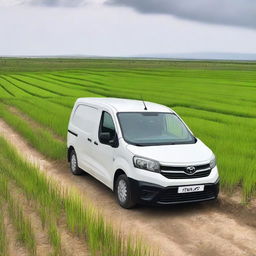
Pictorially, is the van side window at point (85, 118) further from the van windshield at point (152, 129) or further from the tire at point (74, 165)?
the van windshield at point (152, 129)

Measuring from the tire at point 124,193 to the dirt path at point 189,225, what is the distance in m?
0.12

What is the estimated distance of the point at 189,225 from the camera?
6.81 m

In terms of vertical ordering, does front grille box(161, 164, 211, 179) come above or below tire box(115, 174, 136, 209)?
above

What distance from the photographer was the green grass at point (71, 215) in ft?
17.3

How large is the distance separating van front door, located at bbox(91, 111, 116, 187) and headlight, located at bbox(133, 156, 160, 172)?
2.45ft

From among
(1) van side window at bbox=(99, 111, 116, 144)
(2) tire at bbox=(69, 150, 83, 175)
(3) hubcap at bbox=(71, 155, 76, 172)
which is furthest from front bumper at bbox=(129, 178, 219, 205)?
(3) hubcap at bbox=(71, 155, 76, 172)

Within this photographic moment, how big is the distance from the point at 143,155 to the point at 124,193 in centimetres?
78

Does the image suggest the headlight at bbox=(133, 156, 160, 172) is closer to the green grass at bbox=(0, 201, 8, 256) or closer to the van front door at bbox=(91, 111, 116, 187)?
the van front door at bbox=(91, 111, 116, 187)

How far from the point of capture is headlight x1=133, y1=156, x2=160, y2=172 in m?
7.18

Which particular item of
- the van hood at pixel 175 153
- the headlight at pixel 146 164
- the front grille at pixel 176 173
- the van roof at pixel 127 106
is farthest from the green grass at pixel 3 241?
the van roof at pixel 127 106

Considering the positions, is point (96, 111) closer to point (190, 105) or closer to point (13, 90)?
point (190, 105)

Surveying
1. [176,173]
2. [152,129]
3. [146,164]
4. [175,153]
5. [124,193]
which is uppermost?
[152,129]

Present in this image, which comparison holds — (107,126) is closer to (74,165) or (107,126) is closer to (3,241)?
(74,165)

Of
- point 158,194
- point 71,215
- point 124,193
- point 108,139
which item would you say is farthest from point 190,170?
point 71,215
